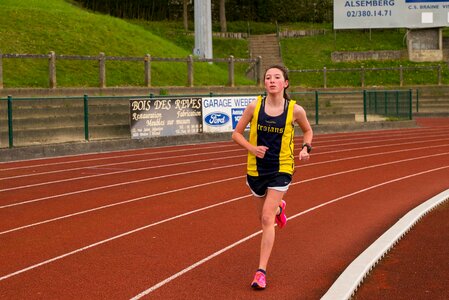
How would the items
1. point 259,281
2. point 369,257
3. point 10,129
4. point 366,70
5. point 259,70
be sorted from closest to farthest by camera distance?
1. point 259,281
2. point 369,257
3. point 10,129
4. point 259,70
5. point 366,70

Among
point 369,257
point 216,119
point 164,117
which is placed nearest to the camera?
point 369,257

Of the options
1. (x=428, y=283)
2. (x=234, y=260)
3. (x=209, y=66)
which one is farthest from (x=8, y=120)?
(x=209, y=66)

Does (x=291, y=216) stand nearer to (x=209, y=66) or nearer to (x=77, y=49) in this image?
(x=77, y=49)

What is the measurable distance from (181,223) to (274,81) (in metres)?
4.01

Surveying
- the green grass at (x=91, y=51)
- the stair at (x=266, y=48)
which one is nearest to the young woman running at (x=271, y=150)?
the green grass at (x=91, y=51)

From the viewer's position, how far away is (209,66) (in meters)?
39.7

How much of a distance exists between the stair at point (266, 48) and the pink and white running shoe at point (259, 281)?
5051 centimetres

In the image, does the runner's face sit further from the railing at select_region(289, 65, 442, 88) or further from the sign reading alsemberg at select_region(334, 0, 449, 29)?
the sign reading alsemberg at select_region(334, 0, 449, 29)

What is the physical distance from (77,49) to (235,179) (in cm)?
2000

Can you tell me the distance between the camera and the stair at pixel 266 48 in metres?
58.6

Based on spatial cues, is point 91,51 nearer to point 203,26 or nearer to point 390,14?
point 203,26

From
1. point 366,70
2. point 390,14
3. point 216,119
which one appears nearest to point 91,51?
point 216,119

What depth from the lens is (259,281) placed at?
7105 mm

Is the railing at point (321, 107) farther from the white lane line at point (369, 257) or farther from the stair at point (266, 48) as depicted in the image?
the stair at point (266, 48)
